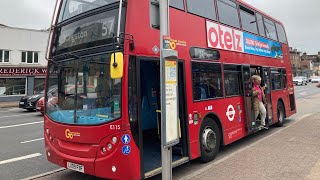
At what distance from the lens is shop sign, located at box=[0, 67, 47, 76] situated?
29.2 meters

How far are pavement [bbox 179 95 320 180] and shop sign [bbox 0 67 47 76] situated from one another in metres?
25.8

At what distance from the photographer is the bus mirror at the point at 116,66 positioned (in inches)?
181

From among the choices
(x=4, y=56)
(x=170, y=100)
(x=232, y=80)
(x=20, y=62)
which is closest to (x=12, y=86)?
(x=20, y=62)

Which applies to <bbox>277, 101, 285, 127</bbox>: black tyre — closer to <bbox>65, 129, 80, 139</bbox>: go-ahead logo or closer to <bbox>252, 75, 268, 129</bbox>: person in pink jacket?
<bbox>252, 75, 268, 129</bbox>: person in pink jacket

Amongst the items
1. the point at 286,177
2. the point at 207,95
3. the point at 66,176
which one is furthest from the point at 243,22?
the point at 66,176

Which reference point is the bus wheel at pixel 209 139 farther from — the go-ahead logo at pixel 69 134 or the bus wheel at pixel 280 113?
the bus wheel at pixel 280 113

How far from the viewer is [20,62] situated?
3088 centimetres

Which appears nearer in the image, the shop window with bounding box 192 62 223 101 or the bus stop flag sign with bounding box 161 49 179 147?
the bus stop flag sign with bounding box 161 49 179 147

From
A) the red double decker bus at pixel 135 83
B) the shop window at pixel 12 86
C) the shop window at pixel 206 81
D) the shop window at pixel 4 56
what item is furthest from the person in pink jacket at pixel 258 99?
the shop window at pixel 4 56

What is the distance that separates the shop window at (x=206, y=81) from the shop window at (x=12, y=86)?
27102mm

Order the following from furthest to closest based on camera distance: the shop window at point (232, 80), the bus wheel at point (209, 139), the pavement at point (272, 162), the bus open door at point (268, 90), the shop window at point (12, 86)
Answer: the shop window at point (12, 86) < the bus open door at point (268, 90) < the shop window at point (232, 80) < the bus wheel at point (209, 139) < the pavement at point (272, 162)

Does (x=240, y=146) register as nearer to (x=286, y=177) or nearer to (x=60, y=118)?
(x=286, y=177)

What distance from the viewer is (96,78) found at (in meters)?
5.26

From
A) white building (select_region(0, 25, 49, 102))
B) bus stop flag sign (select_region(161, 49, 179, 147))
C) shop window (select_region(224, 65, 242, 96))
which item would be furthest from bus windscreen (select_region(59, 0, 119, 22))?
white building (select_region(0, 25, 49, 102))
